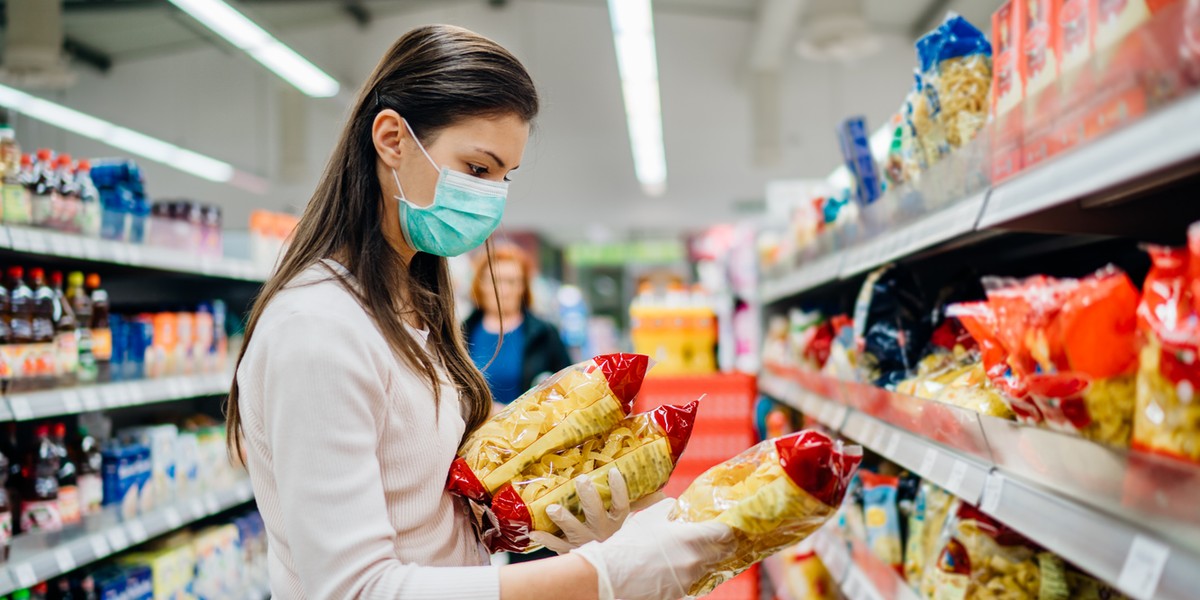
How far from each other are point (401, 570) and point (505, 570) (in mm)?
138

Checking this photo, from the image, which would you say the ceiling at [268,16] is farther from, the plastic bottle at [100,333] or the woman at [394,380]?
the woman at [394,380]

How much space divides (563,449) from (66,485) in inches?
83.1

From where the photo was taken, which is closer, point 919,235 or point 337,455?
point 337,455

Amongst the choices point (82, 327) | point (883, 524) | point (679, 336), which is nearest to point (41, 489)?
point (82, 327)

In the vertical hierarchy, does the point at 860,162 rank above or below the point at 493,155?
above

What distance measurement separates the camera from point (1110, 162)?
0.88 m

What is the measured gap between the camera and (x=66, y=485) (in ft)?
8.73

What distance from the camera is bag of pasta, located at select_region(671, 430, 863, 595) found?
1.12 metres

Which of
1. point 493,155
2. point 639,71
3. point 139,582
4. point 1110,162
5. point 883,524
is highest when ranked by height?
point 639,71

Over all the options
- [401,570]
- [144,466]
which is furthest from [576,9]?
[401,570]

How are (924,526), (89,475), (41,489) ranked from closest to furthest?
(924,526), (41,489), (89,475)

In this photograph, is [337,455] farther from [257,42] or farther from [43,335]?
[257,42]

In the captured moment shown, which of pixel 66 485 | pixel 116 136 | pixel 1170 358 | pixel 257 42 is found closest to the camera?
pixel 1170 358

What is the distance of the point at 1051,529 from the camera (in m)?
1.04
